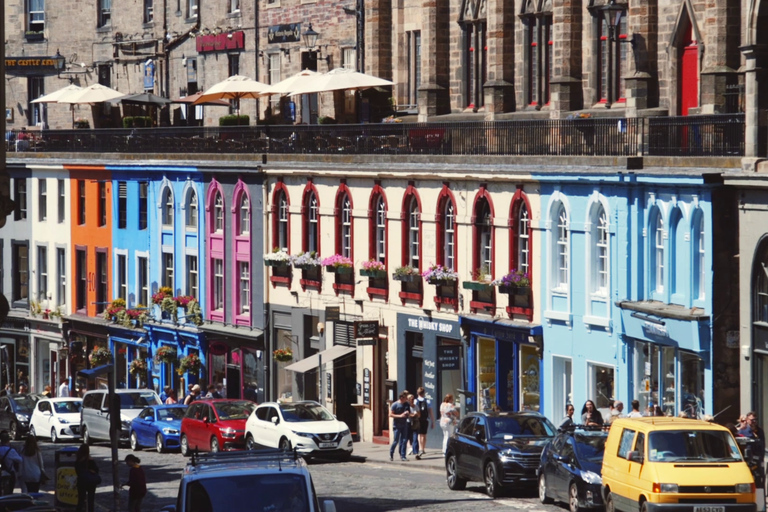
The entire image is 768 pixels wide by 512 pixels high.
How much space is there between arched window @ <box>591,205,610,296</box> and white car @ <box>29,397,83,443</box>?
55.6 feet

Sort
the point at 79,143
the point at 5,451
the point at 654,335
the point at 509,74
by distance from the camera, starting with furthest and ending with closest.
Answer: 1. the point at 79,143
2. the point at 509,74
3. the point at 654,335
4. the point at 5,451

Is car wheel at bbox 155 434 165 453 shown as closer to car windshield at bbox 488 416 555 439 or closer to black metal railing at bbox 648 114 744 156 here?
car windshield at bbox 488 416 555 439

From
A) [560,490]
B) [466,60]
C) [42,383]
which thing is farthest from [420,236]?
[42,383]

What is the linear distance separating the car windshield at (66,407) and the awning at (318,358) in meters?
6.23

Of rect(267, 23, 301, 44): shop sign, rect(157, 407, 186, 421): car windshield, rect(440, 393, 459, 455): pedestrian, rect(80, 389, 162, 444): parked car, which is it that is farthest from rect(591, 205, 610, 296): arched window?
rect(267, 23, 301, 44): shop sign

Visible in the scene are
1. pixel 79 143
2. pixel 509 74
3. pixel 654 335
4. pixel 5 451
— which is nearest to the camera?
pixel 5 451

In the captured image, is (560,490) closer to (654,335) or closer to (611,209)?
(654,335)

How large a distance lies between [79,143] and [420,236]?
22.8 metres

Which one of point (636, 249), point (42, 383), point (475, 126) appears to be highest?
point (475, 126)

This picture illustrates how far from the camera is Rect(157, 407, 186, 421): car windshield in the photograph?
46.3m

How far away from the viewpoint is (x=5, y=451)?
33.3 meters

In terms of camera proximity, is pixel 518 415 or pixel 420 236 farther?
pixel 420 236

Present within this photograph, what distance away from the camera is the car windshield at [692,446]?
85.9 ft

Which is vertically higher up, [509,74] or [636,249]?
[509,74]
